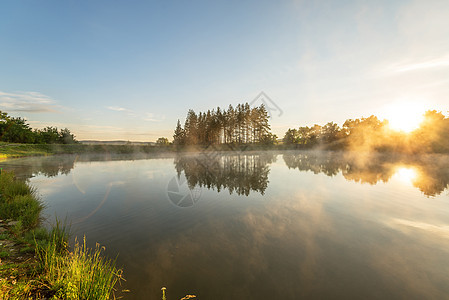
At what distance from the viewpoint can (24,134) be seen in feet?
207

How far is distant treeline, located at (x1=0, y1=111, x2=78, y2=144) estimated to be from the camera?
5844 cm

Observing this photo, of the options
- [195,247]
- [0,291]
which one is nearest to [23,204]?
[0,291]

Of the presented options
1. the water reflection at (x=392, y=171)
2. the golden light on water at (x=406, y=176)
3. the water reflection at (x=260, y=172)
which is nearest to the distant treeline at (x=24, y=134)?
the water reflection at (x=260, y=172)

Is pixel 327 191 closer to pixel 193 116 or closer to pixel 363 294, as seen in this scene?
pixel 363 294

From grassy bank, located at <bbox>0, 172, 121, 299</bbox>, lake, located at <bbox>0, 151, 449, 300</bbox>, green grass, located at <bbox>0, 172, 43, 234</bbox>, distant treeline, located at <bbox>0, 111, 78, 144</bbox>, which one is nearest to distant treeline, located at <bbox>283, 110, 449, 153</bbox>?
lake, located at <bbox>0, 151, 449, 300</bbox>

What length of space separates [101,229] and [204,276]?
5695 mm

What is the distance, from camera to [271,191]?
14078 mm

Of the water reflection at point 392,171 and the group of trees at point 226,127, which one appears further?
the group of trees at point 226,127

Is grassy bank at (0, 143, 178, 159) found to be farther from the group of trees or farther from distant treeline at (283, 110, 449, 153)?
distant treeline at (283, 110, 449, 153)

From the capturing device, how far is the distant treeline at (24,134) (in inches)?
2301

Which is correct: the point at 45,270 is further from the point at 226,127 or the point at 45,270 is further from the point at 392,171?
the point at 226,127

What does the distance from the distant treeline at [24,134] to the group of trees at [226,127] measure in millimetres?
47449

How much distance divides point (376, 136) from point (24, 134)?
452 ft

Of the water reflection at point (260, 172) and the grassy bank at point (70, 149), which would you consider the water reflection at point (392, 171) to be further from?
the grassy bank at point (70, 149)
